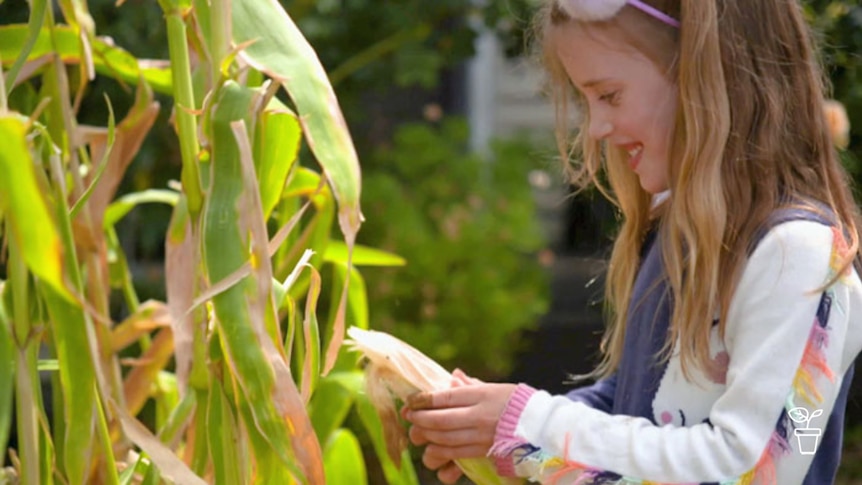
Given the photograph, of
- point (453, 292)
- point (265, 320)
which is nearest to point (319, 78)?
point (265, 320)

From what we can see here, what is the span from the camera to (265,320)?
1132mm

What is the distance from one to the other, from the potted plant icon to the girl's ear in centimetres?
44

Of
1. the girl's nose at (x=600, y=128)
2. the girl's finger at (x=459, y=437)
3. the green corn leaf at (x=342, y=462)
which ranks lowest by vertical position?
the green corn leaf at (x=342, y=462)

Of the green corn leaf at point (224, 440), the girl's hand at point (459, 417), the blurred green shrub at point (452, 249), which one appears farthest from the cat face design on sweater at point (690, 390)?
the blurred green shrub at point (452, 249)

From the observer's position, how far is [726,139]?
1285mm

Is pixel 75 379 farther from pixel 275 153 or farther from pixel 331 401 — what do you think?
pixel 331 401

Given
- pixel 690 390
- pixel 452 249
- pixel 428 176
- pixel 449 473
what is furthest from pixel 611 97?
pixel 428 176

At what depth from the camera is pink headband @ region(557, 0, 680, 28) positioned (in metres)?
1.30

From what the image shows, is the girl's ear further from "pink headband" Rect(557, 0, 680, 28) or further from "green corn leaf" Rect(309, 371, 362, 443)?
"green corn leaf" Rect(309, 371, 362, 443)

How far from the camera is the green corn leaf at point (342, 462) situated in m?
1.68

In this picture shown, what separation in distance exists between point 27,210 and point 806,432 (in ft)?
2.52

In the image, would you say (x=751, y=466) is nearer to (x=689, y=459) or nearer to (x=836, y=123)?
(x=689, y=459)

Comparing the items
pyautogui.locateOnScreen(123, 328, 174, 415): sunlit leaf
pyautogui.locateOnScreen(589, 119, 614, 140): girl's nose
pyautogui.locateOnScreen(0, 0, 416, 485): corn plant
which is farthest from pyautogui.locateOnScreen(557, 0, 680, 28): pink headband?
pyautogui.locateOnScreen(123, 328, 174, 415): sunlit leaf

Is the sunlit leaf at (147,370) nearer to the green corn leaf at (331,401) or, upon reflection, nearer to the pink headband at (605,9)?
the green corn leaf at (331,401)
